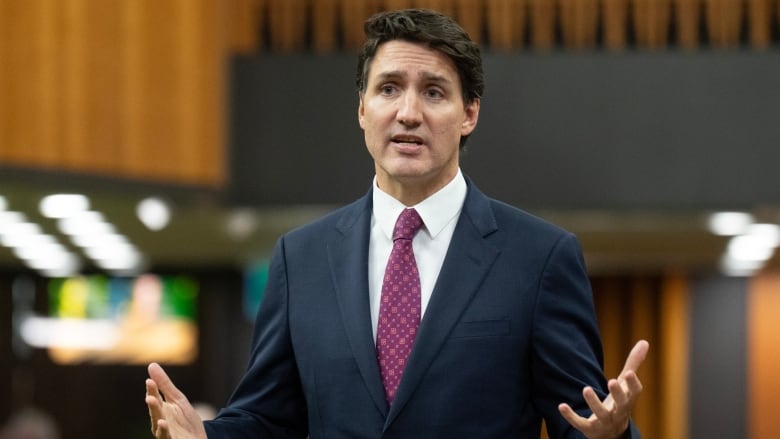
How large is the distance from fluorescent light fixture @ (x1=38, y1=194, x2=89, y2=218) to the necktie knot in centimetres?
639

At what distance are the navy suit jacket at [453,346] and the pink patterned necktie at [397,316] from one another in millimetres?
36

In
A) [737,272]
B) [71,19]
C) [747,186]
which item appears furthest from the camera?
[737,272]

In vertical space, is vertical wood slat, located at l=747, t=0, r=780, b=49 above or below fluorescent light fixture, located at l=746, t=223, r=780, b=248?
above

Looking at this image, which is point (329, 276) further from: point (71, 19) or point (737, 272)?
point (737, 272)

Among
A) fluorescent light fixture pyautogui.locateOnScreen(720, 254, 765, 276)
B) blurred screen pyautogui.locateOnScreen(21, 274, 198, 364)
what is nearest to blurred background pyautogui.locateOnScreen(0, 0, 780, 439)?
fluorescent light fixture pyautogui.locateOnScreen(720, 254, 765, 276)

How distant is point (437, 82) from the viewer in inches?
107

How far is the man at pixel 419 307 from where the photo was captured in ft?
8.61

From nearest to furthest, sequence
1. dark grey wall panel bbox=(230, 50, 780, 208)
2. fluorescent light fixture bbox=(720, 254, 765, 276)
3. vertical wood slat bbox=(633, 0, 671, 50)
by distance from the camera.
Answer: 1. dark grey wall panel bbox=(230, 50, 780, 208)
2. vertical wood slat bbox=(633, 0, 671, 50)
3. fluorescent light fixture bbox=(720, 254, 765, 276)

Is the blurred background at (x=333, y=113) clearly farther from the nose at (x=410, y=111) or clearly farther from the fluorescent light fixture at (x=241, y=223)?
the nose at (x=410, y=111)

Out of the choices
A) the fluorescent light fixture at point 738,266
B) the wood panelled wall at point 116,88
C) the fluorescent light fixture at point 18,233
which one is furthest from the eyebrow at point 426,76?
the fluorescent light fixture at point 738,266

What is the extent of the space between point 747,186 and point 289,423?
258 inches

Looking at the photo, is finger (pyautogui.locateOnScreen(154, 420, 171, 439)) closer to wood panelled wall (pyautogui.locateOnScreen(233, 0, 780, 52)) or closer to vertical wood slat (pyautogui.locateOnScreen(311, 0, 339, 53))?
wood panelled wall (pyautogui.locateOnScreen(233, 0, 780, 52))

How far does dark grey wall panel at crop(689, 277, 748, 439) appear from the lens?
15.1 m

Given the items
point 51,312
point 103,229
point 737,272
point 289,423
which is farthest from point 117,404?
point 289,423
